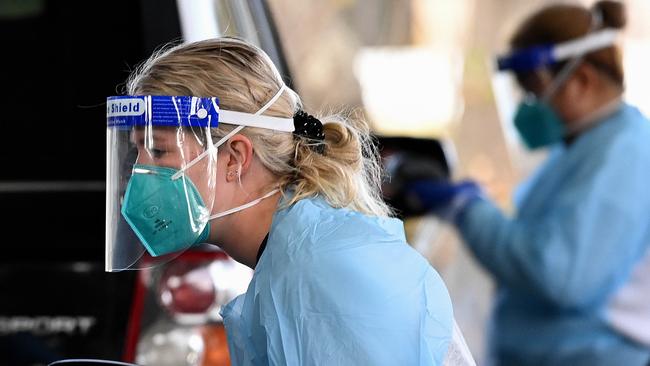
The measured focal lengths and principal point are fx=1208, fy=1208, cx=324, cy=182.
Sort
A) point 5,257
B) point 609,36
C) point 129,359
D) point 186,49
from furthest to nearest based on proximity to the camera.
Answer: point 609,36 < point 5,257 < point 129,359 < point 186,49

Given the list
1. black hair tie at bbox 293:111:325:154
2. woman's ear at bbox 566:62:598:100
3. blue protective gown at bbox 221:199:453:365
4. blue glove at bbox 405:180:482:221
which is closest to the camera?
blue protective gown at bbox 221:199:453:365

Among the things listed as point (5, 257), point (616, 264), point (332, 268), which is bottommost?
point (616, 264)

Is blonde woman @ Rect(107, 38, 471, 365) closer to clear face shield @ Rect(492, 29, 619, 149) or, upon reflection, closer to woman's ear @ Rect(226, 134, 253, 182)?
woman's ear @ Rect(226, 134, 253, 182)

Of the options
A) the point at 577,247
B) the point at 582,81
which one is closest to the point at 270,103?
the point at 577,247

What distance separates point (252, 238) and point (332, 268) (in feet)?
0.94

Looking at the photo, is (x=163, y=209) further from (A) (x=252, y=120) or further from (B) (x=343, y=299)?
(B) (x=343, y=299)

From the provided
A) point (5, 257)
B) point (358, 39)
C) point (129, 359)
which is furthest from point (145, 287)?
point (358, 39)

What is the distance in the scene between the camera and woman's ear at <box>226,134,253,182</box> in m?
2.08

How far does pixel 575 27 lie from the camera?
4.18 m

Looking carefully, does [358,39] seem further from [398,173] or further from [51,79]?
[51,79]

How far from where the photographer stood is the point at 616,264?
11.8 ft

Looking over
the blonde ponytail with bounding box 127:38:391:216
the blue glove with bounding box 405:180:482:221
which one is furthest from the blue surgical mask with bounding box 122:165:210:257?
the blue glove with bounding box 405:180:482:221

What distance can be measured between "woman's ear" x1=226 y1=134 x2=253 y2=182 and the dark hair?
2216mm

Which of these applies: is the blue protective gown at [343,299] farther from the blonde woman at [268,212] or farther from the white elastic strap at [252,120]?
the white elastic strap at [252,120]
